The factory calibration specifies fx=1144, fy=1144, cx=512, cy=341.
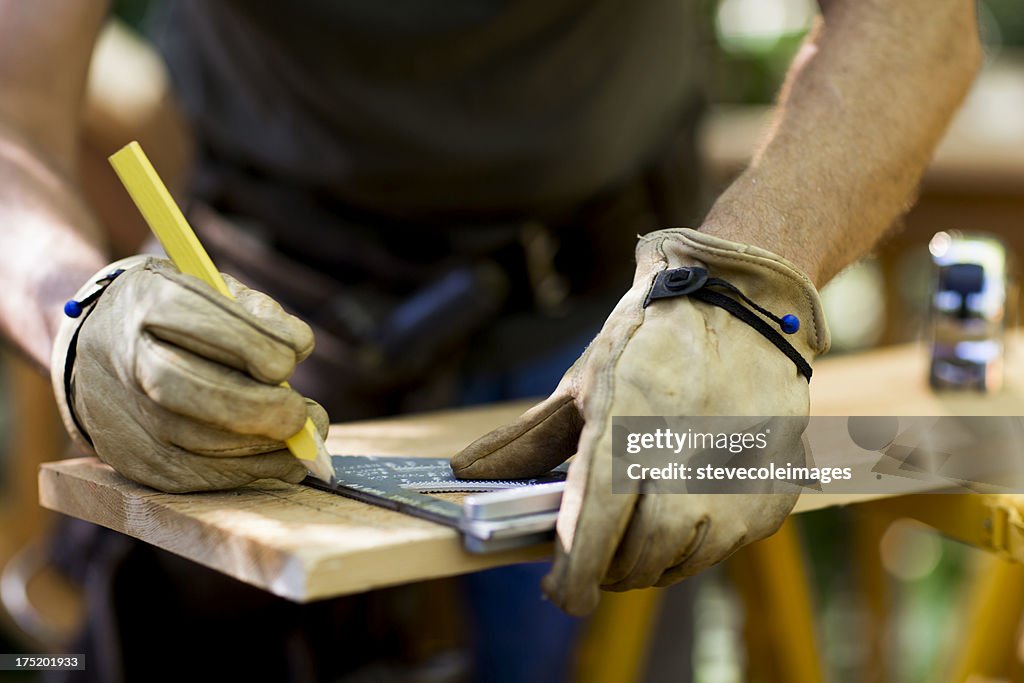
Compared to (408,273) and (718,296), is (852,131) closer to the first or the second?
(718,296)

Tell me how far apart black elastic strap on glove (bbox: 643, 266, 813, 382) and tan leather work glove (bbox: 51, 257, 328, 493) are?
11.1 inches

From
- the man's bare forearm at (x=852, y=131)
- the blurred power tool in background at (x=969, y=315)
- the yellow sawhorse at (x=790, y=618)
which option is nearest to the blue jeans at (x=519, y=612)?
the yellow sawhorse at (x=790, y=618)

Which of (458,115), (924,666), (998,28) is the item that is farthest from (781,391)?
(998,28)

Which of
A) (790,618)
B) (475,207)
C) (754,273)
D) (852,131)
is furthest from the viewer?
(475,207)

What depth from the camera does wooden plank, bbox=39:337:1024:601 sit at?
30.2 inches

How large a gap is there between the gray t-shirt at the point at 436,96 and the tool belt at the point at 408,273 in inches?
1.6

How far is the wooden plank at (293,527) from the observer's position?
767 mm

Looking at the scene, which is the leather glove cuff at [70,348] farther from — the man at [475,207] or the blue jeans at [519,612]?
the blue jeans at [519,612]

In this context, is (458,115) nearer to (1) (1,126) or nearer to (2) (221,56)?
(2) (221,56)

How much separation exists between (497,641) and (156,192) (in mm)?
1118

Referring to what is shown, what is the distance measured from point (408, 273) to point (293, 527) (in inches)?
38.1

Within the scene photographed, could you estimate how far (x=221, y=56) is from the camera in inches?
70.7

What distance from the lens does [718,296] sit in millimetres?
902

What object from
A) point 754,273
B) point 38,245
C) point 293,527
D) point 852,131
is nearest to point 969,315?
point 852,131
